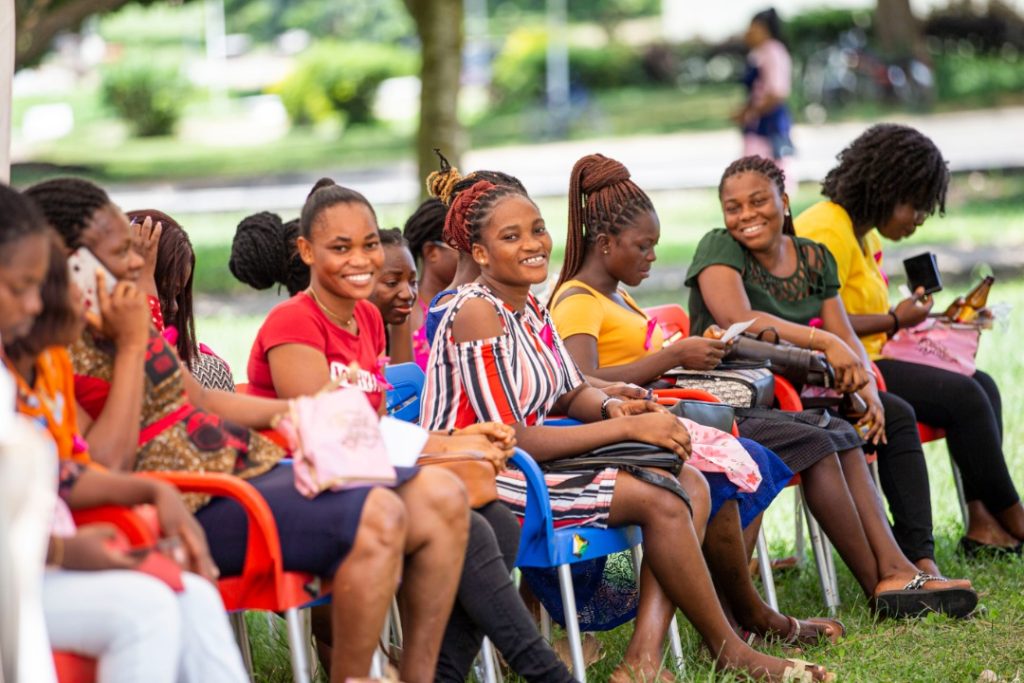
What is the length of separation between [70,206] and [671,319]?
282 cm

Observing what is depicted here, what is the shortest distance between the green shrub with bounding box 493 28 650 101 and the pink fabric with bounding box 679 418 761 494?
1164 inches

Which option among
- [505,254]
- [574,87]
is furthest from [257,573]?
[574,87]

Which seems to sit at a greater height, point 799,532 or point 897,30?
point 897,30

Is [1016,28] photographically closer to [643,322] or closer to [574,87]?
[574,87]

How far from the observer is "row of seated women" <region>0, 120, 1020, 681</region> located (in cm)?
345

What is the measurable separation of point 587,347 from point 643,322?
33cm

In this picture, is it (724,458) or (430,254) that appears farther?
(430,254)

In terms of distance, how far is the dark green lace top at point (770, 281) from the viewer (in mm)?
5648

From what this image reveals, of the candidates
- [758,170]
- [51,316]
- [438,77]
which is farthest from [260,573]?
[438,77]

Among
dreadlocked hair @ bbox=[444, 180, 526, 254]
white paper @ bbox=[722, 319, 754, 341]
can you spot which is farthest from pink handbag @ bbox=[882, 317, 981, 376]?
dreadlocked hair @ bbox=[444, 180, 526, 254]

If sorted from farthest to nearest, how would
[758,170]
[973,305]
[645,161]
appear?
1. [645,161]
2. [973,305]
3. [758,170]

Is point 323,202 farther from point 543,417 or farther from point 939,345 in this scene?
point 939,345

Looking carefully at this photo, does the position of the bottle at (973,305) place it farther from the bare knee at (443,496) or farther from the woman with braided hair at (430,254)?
the bare knee at (443,496)

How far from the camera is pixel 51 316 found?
10.6 feet
